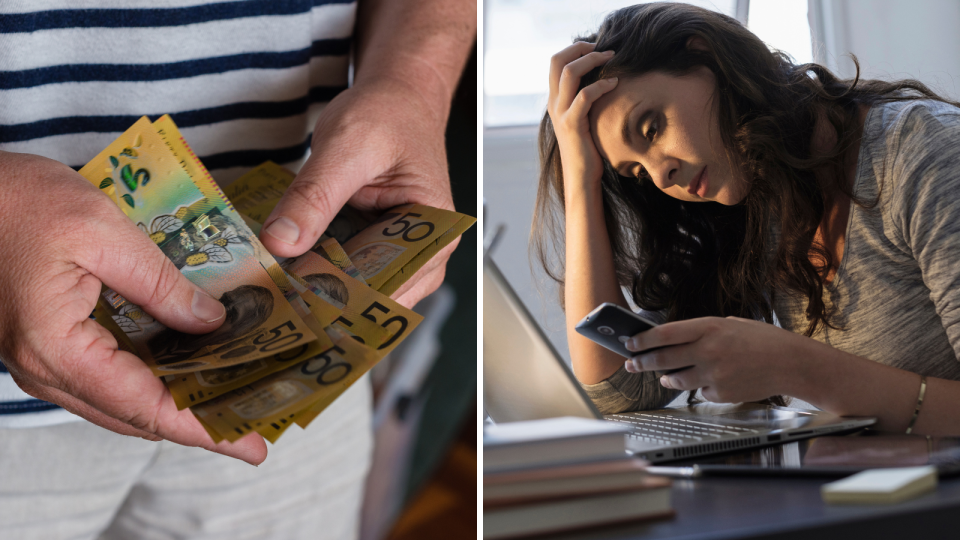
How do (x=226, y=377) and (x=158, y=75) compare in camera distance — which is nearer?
(x=226, y=377)

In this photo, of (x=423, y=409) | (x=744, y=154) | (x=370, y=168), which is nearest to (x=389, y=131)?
(x=370, y=168)

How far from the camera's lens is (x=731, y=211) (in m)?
0.60

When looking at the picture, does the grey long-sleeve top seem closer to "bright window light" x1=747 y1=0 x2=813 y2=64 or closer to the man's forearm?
"bright window light" x1=747 y1=0 x2=813 y2=64

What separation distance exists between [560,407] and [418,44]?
1.92ft

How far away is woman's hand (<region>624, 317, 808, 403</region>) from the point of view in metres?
0.56

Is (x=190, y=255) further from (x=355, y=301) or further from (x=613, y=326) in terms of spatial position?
(x=613, y=326)

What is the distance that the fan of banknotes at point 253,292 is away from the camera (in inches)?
21.2

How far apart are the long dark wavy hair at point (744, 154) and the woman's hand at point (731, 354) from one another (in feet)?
0.05

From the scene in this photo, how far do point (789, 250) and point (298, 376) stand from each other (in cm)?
48

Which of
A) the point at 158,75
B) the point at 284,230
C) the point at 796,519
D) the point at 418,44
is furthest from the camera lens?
the point at 418,44

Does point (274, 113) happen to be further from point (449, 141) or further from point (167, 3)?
point (449, 141)

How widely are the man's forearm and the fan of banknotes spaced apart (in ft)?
0.65

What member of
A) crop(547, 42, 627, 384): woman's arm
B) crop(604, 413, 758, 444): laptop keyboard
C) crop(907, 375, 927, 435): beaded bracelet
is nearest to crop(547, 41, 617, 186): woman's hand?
crop(547, 42, 627, 384): woman's arm

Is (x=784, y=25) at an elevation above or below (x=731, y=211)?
above
